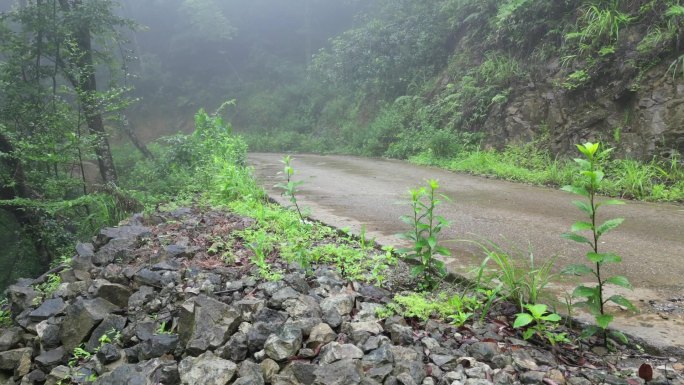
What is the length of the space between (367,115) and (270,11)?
758 inches

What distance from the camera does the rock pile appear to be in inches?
93.7

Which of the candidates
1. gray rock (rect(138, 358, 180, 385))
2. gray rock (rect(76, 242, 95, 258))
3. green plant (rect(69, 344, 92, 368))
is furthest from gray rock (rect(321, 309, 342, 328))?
gray rock (rect(76, 242, 95, 258))

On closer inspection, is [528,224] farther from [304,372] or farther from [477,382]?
[304,372]

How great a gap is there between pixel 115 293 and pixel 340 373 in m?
2.35

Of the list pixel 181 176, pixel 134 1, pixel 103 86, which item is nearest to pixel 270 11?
pixel 134 1

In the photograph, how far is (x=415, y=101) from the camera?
15.7 m

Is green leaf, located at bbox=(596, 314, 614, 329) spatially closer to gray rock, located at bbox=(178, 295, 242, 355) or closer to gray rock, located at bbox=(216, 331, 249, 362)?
gray rock, located at bbox=(216, 331, 249, 362)

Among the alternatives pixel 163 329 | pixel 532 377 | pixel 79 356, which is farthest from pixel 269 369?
pixel 79 356

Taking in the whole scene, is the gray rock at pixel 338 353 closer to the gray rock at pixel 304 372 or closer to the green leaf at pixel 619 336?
the gray rock at pixel 304 372

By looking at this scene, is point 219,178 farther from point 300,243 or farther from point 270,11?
point 270,11

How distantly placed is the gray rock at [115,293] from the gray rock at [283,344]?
169 cm

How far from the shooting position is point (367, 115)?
19.3 meters

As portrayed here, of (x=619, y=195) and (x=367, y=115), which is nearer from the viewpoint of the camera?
(x=619, y=195)

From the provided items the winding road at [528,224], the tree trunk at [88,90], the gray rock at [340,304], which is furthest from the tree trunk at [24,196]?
the gray rock at [340,304]
